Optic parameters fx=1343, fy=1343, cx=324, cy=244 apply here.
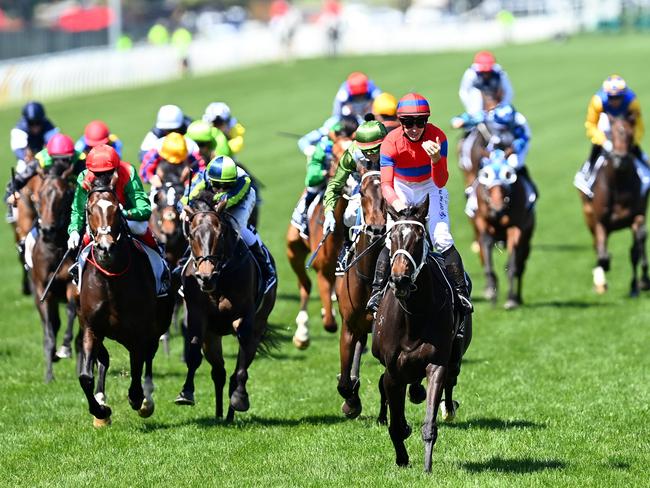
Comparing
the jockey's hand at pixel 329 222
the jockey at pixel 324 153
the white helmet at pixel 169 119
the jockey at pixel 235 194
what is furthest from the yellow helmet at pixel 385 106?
the jockey at pixel 235 194

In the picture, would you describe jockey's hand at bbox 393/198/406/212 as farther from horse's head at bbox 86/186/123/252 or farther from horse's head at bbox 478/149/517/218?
horse's head at bbox 478/149/517/218

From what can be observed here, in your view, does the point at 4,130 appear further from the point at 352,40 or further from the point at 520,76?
the point at 352,40

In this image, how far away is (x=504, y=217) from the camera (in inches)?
682

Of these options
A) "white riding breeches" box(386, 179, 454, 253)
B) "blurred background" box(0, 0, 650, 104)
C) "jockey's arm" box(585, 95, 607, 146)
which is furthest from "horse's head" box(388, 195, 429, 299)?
"blurred background" box(0, 0, 650, 104)

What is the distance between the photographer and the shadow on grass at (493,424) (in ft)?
35.0

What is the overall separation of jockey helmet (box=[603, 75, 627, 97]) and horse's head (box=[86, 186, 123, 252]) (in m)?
8.54

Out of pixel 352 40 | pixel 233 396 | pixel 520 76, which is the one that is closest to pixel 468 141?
pixel 233 396

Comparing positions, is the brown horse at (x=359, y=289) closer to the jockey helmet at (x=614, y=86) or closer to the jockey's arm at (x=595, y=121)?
the jockey helmet at (x=614, y=86)

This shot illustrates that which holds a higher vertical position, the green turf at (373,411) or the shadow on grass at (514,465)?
the shadow on grass at (514,465)

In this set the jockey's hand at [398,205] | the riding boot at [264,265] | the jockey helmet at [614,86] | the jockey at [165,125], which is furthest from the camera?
the jockey helmet at [614,86]

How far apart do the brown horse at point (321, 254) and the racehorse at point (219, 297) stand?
1.30m

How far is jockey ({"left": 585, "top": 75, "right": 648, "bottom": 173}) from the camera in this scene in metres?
16.9

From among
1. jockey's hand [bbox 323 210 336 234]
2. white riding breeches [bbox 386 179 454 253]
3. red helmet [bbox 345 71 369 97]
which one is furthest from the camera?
red helmet [bbox 345 71 369 97]

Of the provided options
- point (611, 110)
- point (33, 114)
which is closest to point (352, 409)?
point (33, 114)
